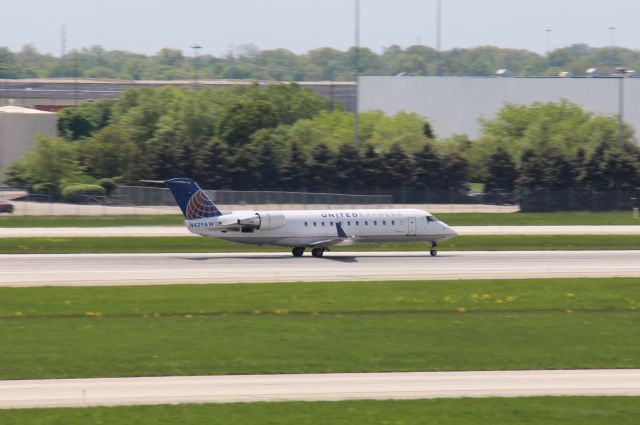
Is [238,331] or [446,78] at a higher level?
[446,78]

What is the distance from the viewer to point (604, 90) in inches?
5236

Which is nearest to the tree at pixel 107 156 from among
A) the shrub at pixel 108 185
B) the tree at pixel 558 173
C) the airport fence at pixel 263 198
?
the shrub at pixel 108 185

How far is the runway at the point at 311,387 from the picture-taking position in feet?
80.2

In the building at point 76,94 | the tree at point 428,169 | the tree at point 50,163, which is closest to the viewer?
the tree at point 428,169

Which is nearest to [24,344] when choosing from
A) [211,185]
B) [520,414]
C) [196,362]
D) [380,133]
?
[196,362]

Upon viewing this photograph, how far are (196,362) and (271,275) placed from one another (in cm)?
1918

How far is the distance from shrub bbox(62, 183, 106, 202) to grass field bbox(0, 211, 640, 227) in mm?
11236

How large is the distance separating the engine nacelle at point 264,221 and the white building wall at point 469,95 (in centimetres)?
8231

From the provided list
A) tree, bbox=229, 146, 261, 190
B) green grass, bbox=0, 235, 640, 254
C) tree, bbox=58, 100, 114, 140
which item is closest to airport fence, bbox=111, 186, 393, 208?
tree, bbox=229, 146, 261, 190

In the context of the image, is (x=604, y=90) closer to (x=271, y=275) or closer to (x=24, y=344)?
(x=271, y=275)

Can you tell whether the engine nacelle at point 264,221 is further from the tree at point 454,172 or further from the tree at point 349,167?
the tree at point 454,172

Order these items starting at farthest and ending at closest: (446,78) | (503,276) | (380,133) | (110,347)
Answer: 1. (446,78)
2. (380,133)
3. (503,276)
4. (110,347)

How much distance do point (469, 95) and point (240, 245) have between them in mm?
78511

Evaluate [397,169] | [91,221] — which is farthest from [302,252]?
[397,169]
